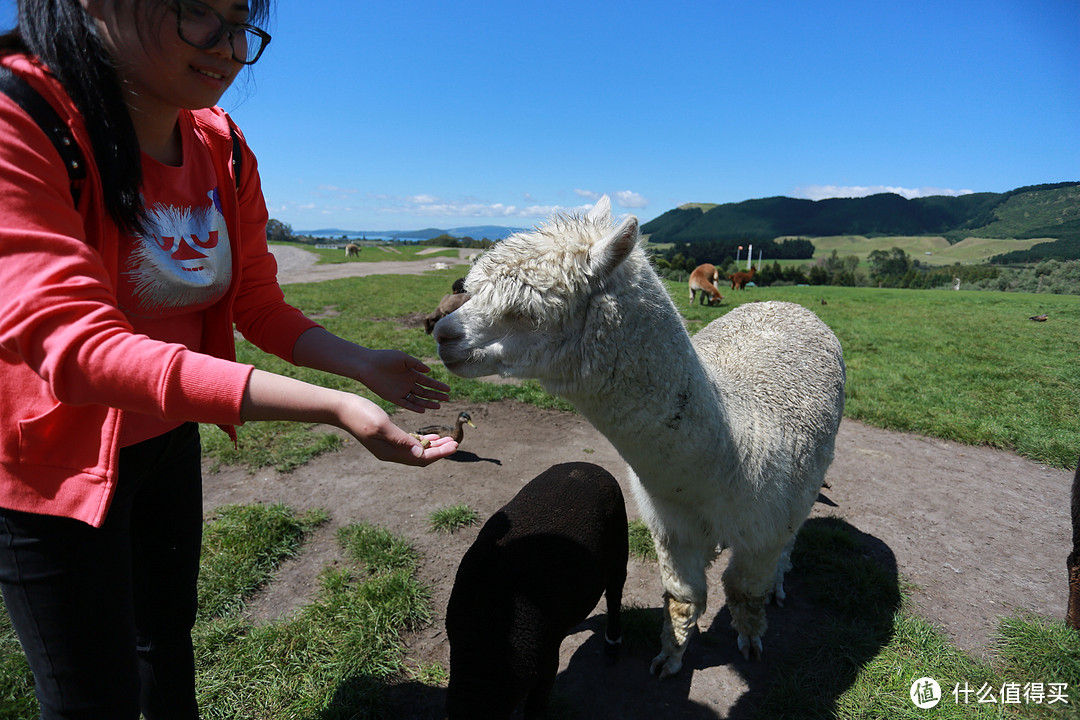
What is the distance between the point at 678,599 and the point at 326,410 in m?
2.24

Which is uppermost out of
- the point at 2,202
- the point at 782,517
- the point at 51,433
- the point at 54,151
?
the point at 54,151

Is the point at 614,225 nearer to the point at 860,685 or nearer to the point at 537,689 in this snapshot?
the point at 537,689

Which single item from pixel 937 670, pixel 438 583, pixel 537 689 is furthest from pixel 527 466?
pixel 937 670

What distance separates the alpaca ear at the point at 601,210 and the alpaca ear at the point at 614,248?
254mm

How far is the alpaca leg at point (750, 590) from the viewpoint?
2521 mm

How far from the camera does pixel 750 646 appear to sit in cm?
287

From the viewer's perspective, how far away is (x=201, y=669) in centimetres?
262

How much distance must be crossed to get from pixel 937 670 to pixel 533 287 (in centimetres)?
295

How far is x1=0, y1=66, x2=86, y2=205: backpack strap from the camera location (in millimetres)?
982

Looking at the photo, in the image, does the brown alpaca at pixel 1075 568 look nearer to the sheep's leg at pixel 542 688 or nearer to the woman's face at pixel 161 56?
the sheep's leg at pixel 542 688

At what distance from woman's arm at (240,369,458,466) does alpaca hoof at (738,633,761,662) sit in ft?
8.26

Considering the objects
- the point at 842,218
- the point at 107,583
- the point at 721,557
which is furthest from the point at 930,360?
the point at 842,218

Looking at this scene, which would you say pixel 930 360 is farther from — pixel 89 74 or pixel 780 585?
pixel 89 74

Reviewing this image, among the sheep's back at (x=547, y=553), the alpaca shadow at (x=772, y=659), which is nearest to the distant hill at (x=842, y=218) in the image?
the alpaca shadow at (x=772, y=659)
